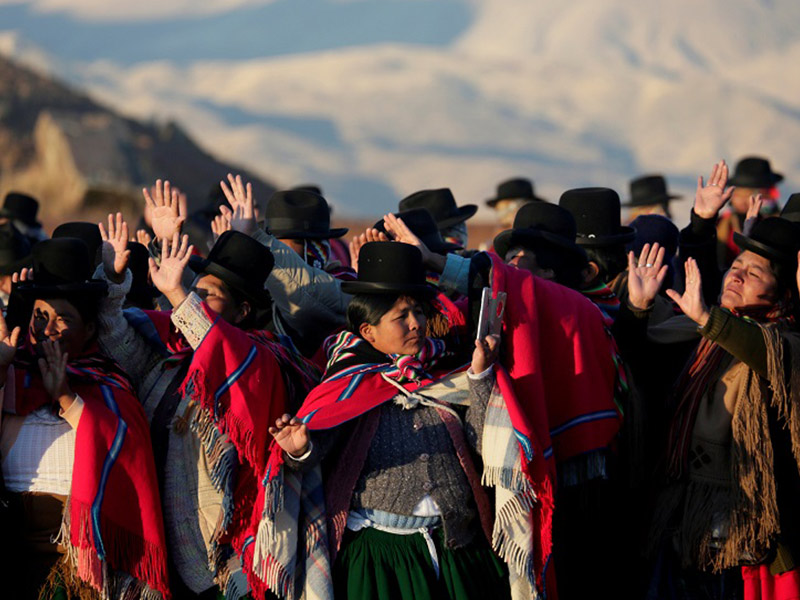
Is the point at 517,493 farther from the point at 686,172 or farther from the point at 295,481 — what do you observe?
the point at 686,172

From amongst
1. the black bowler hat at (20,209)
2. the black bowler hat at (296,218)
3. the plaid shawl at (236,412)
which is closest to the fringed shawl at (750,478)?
the plaid shawl at (236,412)

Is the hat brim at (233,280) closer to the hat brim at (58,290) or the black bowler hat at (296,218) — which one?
the hat brim at (58,290)

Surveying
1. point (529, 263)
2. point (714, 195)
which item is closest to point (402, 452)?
point (529, 263)

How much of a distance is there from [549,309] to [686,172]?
2833 inches

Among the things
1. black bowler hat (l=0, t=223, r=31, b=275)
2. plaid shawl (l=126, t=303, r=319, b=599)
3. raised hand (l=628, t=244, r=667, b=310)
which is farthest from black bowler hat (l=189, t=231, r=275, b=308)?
raised hand (l=628, t=244, r=667, b=310)

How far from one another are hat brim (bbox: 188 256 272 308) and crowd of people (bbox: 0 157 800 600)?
0.04ft

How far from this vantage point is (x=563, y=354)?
5.06 m

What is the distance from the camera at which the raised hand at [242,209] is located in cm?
570

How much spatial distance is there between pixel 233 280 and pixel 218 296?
0.12 metres

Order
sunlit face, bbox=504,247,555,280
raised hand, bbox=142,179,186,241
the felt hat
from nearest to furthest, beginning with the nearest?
raised hand, bbox=142,179,186,241
sunlit face, bbox=504,247,555,280
the felt hat

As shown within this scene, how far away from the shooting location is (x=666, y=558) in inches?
214

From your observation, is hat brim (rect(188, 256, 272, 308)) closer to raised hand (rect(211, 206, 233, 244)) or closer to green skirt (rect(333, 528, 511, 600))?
raised hand (rect(211, 206, 233, 244))

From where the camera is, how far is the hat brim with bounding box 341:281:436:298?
4844 mm

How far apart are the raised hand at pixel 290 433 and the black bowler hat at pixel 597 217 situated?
7.23ft
